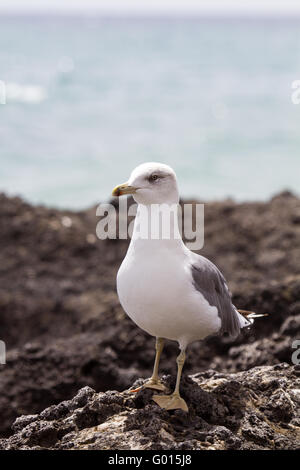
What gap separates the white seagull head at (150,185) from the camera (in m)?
3.58

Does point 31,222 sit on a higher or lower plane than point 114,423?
higher

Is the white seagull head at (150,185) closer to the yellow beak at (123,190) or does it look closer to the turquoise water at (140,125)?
the yellow beak at (123,190)

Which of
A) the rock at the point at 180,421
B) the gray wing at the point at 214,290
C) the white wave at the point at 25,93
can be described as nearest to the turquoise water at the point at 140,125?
the white wave at the point at 25,93

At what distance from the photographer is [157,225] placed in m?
3.65

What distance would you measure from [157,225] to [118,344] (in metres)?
3.01

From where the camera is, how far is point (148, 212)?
12.1 feet

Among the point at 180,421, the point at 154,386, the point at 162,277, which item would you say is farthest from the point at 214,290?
the point at 180,421

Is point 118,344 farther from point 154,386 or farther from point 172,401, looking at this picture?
point 172,401

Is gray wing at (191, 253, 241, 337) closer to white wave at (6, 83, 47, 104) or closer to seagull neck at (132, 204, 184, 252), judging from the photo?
seagull neck at (132, 204, 184, 252)

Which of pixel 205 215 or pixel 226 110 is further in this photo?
pixel 226 110

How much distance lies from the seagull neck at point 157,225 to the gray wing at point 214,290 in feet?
0.70
